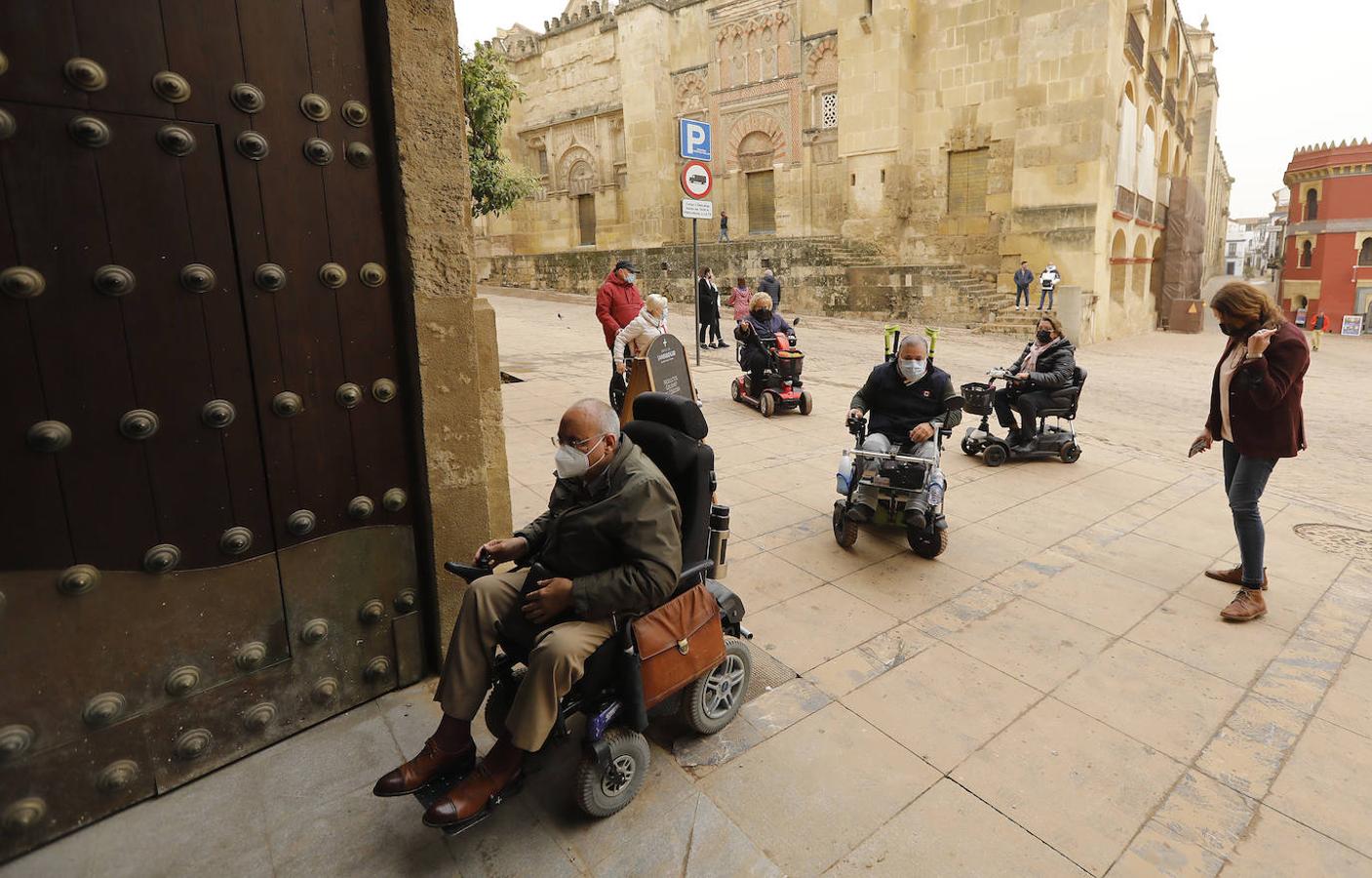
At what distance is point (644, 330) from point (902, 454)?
3172 millimetres

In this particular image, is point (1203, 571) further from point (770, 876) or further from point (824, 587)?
point (770, 876)

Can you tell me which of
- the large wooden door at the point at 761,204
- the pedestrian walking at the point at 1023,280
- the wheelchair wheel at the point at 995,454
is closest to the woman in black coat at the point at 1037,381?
the wheelchair wheel at the point at 995,454

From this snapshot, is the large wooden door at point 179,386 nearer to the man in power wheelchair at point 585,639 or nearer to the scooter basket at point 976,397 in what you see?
the man in power wheelchair at point 585,639

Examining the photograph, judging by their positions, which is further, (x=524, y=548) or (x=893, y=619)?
(x=893, y=619)

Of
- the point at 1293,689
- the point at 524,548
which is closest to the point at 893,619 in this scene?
the point at 1293,689

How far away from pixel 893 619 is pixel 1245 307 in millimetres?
2623

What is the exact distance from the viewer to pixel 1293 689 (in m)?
3.45

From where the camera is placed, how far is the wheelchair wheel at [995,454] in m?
7.20

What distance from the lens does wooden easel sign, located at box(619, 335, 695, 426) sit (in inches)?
278

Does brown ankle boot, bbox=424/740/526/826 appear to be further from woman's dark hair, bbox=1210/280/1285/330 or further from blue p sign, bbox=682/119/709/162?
blue p sign, bbox=682/119/709/162

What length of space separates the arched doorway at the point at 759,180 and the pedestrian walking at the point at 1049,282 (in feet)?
34.1

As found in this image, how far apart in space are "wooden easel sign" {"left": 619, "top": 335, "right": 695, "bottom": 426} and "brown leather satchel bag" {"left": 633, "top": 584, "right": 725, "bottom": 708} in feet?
13.9

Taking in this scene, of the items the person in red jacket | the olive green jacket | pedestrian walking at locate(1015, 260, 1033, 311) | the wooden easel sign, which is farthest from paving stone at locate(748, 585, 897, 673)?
pedestrian walking at locate(1015, 260, 1033, 311)

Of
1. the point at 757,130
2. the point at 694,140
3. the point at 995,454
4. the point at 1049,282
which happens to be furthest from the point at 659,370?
the point at 757,130
